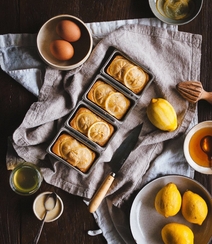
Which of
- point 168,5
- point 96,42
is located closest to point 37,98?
point 96,42

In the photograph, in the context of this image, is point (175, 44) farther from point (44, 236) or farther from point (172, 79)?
point (44, 236)

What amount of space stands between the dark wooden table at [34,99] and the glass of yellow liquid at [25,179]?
3 cm

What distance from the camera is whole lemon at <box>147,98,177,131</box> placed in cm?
126

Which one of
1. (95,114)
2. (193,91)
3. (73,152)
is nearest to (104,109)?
(95,114)

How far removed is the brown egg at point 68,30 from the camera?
127 centimetres

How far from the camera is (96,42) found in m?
1.34

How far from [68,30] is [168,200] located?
21.6 inches

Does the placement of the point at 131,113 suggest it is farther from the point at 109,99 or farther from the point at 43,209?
the point at 43,209

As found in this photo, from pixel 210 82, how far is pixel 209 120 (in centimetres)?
11

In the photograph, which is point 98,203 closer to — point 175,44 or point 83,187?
point 83,187

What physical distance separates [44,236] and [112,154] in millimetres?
317

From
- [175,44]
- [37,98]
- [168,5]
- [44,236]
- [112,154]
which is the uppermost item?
[168,5]

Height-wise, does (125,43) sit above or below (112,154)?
above

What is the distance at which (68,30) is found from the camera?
1268 millimetres
